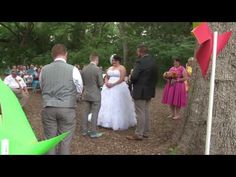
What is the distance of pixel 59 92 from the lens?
5.17m

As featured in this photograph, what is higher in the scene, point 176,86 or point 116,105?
point 176,86

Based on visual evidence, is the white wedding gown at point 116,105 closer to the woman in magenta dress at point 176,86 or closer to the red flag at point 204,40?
the woman in magenta dress at point 176,86

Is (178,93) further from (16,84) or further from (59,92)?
(59,92)

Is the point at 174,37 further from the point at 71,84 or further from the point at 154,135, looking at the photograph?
the point at 71,84

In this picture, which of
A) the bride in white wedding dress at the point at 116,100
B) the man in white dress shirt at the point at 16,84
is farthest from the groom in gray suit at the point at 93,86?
the man in white dress shirt at the point at 16,84

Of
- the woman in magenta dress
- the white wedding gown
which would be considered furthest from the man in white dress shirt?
the woman in magenta dress

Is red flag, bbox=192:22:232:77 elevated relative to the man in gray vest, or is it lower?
elevated

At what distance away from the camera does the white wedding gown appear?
8312mm

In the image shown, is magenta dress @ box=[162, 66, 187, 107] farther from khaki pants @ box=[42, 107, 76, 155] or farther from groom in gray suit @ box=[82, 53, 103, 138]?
khaki pants @ box=[42, 107, 76, 155]

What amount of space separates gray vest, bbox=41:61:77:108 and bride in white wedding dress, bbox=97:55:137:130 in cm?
305

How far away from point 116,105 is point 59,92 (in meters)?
3.23

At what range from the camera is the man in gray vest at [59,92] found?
5.16 m

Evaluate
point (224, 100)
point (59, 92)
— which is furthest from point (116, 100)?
point (224, 100)
